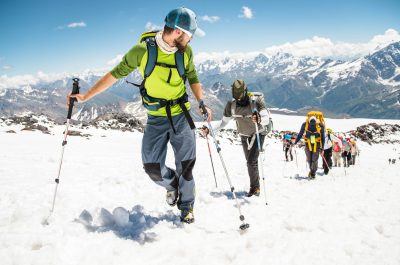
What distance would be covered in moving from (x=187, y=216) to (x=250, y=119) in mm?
4580

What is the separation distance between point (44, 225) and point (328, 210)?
5.64 meters

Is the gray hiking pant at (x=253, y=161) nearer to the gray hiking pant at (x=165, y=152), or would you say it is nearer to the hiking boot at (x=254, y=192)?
the hiking boot at (x=254, y=192)

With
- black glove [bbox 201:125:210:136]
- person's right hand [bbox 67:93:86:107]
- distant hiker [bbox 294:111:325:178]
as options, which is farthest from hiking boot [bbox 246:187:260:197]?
distant hiker [bbox 294:111:325:178]

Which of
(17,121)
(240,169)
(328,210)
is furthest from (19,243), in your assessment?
(17,121)

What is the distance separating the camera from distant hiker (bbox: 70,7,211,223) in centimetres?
498

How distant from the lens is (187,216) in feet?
19.1

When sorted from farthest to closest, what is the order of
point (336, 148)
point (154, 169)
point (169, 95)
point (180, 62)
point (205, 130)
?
point (336, 148), point (205, 130), point (154, 169), point (169, 95), point (180, 62)

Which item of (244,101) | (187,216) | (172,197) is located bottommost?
(187,216)

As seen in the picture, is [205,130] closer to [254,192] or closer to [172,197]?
[172,197]

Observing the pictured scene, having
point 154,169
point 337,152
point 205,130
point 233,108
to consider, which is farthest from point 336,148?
point 154,169

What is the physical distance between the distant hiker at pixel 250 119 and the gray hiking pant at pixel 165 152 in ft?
10.8

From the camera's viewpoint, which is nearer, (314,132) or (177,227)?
(177,227)

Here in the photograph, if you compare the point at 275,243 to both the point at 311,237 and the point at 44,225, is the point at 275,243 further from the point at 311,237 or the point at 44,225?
the point at 44,225

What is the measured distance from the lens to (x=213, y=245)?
15.2 ft
